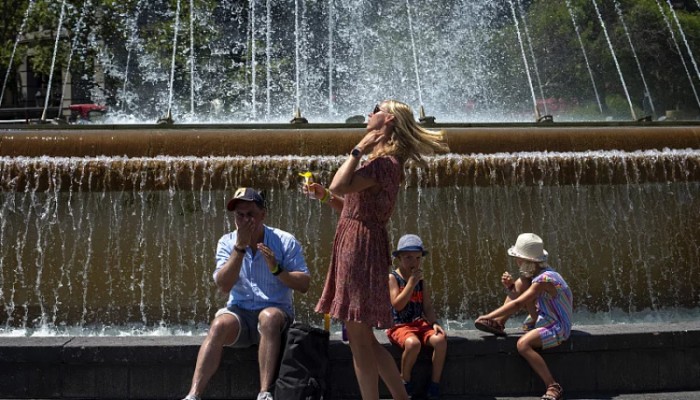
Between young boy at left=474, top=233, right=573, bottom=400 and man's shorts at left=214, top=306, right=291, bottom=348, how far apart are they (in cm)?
126

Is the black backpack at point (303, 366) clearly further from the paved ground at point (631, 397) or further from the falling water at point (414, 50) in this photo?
the falling water at point (414, 50)

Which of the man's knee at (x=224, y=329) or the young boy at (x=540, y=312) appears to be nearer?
the man's knee at (x=224, y=329)

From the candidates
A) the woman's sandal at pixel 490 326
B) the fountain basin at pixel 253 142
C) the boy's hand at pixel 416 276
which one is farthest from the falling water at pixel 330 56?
the boy's hand at pixel 416 276

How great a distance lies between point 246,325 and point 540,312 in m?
1.68

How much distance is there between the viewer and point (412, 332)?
17.4 ft

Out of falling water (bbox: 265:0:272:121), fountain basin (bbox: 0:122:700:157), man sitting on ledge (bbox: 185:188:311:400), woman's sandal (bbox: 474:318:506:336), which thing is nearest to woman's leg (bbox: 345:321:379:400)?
man sitting on ledge (bbox: 185:188:311:400)

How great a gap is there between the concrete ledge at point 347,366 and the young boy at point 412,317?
4.5 inches

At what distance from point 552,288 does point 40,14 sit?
80.4 ft

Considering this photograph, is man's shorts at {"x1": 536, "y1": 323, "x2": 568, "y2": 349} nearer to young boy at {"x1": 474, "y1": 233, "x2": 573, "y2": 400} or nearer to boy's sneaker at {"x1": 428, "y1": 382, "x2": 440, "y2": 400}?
young boy at {"x1": 474, "y1": 233, "x2": 573, "y2": 400}

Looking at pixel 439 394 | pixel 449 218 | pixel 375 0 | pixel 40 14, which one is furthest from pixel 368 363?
pixel 40 14

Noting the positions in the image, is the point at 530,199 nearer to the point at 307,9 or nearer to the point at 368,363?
the point at 368,363

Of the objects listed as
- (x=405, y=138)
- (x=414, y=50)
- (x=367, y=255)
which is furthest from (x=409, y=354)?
(x=414, y=50)

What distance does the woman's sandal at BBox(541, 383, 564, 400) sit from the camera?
206 inches

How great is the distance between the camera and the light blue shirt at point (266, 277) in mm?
5141
